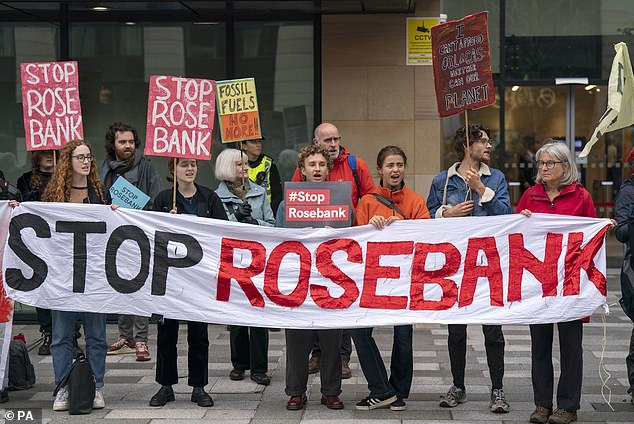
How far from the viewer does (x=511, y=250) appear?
7.49 meters

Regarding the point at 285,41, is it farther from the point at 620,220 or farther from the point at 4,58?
the point at 620,220

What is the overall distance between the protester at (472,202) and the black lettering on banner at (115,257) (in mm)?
2133

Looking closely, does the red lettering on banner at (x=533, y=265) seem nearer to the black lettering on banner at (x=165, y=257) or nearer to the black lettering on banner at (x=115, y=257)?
the black lettering on banner at (x=165, y=257)

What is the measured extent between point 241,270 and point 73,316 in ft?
4.21

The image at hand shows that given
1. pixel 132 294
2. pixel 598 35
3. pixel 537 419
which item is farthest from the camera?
pixel 598 35

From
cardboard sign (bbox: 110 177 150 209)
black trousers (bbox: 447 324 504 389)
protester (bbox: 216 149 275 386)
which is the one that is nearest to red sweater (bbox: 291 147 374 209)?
protester (bbox: 216 149 275 386)

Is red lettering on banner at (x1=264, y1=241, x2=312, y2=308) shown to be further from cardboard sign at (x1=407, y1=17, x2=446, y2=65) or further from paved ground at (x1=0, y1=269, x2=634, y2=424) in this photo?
cardboard sign at (x1=407, y1=17, x2=446, y2=65)

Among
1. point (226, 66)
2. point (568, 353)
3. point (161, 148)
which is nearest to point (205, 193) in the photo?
point (161, 148)

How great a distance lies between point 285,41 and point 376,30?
3.46 ft

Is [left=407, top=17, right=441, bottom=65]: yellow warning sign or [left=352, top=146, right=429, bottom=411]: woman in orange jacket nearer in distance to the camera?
[left=352, top=146, right=429, bottom=411]: woman in orange jacket

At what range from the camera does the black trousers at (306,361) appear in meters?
7.61

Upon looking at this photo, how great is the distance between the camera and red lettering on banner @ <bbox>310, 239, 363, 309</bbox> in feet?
24.8

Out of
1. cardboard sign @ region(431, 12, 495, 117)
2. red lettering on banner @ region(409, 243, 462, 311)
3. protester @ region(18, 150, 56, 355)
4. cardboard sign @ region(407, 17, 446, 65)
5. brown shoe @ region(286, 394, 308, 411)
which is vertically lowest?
brown shoe @ region(286, 394, 308, 411)

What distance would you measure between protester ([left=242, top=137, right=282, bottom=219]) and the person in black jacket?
1.54 m
